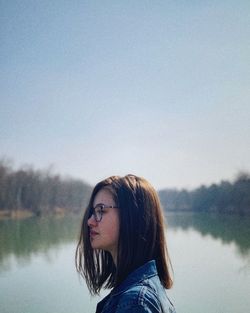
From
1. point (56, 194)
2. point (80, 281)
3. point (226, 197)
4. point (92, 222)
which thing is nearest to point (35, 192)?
point (56, 194)

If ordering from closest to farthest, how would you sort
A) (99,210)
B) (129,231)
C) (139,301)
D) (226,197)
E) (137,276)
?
(139,301) → (137,276) → (129,231) → (99,210) → (226,197)

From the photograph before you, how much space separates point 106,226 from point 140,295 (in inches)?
17.7

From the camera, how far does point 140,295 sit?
1234 mm

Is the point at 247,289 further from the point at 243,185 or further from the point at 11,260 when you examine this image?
the point at 243,185

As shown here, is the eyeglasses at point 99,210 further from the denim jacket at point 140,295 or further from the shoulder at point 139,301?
the shoulder at point 139,301

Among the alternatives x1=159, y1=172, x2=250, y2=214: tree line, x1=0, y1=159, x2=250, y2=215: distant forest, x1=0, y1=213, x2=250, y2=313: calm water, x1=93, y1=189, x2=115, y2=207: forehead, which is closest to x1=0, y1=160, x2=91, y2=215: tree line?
x1=0, y1=159, x2=250, y2=215: distant forest

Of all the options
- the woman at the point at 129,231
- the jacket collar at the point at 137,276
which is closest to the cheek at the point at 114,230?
the woman at the point at 129,231

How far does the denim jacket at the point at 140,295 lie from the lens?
121cm

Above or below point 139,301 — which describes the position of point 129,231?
above

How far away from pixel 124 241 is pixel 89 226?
0.26 meters

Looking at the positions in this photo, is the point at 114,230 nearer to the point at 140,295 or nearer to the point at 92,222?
the point at 92,222

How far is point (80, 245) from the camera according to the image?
6.56 feet

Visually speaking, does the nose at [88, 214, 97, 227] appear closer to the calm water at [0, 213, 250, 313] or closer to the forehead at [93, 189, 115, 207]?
the forehead at [93, 189, 115, 207]

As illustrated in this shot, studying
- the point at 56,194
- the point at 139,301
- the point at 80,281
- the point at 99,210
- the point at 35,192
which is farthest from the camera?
the point at 56,194
